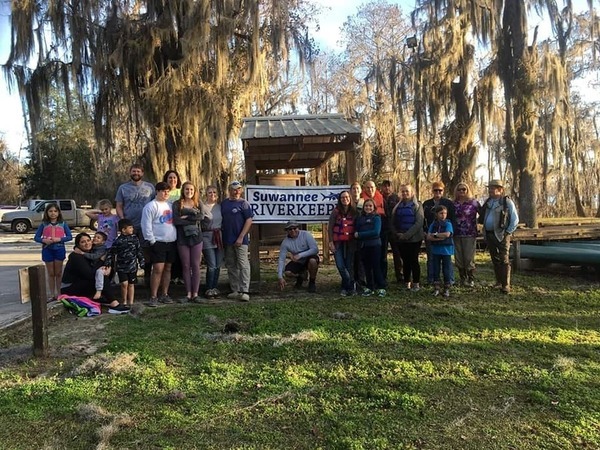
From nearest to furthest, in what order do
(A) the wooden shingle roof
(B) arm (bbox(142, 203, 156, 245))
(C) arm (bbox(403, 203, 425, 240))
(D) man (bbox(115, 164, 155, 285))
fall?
(B) arm (bbox(142, 203, 156, 245)), (D) man (bbox(115, 164, 155, 285)), (C) arm (bbox(403, 203, 425, 240)), (A) the wooden shingle roof

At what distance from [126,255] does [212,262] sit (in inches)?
48.3

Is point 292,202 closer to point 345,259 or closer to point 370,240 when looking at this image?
point 345,259

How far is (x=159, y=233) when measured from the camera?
5930 mm

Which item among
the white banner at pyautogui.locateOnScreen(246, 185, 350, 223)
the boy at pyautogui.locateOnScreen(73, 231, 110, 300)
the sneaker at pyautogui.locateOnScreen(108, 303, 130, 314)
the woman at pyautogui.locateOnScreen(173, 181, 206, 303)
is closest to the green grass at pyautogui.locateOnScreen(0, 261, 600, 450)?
the sneaker at pyautogui.locateOnScreen(108, 303, 130, 314)

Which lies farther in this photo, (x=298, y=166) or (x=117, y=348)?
(x=298, y=166)

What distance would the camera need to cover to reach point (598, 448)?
2.66 m

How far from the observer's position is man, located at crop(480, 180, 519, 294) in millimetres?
6648

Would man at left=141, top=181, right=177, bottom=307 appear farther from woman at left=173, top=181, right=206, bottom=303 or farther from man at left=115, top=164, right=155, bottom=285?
man at left=115, top=164, right=155, bottom=285

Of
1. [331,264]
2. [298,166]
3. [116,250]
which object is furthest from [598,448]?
[298,166]

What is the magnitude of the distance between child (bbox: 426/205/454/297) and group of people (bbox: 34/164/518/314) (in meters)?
0.01

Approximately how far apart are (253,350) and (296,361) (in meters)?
0.49

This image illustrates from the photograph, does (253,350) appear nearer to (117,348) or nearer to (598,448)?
(117,348)

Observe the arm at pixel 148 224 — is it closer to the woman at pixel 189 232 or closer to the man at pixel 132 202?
the woman at pixel 189 232

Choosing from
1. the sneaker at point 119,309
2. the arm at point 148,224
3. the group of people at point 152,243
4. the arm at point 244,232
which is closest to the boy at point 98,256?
the group of people at point 152,243
